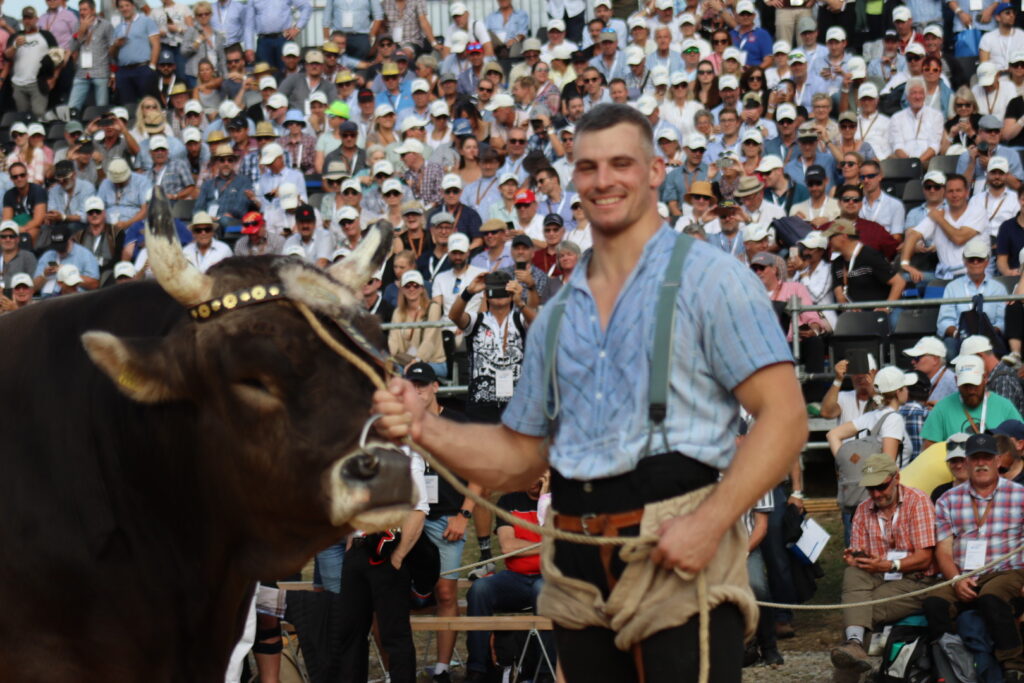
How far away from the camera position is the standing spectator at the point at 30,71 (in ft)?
77.2

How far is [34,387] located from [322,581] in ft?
18.0

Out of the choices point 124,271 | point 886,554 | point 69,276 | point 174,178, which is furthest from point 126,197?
point 886,554

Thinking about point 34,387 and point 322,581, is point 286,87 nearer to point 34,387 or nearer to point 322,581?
point 322,581

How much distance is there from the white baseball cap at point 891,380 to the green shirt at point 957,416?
1.42 ft

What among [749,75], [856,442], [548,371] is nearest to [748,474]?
[548,371]

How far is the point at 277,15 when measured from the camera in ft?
75.3

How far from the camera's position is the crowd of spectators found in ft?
38.1

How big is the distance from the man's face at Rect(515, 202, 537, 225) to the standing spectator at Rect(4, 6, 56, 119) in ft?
37.2

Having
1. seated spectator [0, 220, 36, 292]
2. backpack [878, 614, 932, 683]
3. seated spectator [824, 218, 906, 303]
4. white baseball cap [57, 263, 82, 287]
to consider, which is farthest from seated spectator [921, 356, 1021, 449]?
seated spectator [0, 220, 36, 292]

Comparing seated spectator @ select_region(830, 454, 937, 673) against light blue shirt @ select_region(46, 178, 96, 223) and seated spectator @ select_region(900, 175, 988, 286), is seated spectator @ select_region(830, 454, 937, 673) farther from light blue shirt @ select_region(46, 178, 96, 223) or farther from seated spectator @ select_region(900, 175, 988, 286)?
light blue shirt @ select_region(46, 178, 96, 223)

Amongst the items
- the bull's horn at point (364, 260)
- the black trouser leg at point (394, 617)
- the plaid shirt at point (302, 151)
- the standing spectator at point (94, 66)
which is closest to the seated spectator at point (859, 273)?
the black trouser leg at point (394, 617)

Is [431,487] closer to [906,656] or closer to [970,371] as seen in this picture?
[906,656]

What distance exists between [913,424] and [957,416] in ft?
1.86

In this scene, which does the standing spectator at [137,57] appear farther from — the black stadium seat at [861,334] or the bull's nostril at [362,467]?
the bull's nostril at [362,467]
